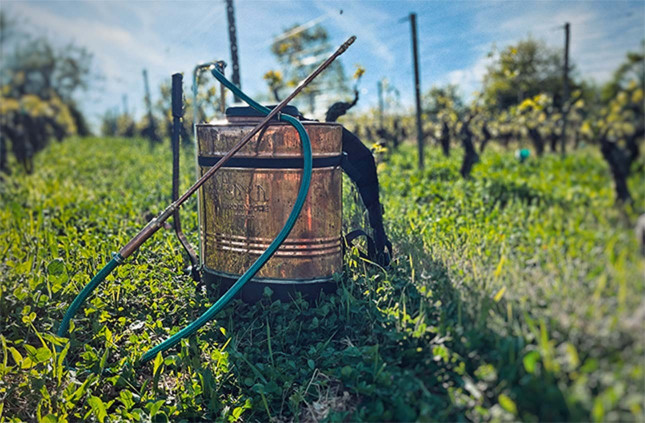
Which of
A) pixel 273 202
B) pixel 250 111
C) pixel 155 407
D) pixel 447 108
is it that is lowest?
pixel 155 407

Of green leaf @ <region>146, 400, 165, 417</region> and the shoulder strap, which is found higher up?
the shoulder strap

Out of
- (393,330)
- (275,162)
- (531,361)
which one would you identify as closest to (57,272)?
(275,162)

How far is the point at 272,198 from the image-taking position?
2984 mm

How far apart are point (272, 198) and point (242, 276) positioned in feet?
1.67

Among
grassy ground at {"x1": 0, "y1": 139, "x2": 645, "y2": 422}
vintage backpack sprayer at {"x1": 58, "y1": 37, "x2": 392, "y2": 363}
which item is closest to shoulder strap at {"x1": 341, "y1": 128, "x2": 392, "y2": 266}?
vintage backpack sprayer at {"x1": 58, "y1": 37, "x2": 392, "y2": 363}

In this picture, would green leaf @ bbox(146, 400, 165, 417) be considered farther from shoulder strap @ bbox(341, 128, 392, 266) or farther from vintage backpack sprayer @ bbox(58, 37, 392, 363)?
shoulder strap @ bbox(341, 128, 392, 266)

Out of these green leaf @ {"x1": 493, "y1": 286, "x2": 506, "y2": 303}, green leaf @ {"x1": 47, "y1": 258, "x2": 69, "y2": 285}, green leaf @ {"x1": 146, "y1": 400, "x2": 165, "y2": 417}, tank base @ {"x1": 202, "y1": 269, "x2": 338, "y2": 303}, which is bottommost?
green leaf @ {"x1": 146, "y1": 400, "x2": 165, "y2": 417}

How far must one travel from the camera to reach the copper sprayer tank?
295 centimetres

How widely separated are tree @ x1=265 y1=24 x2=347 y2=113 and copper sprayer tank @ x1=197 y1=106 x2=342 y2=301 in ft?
5.33

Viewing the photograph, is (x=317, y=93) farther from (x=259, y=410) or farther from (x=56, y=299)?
(x=259, y=410)

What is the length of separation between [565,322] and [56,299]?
2.91m

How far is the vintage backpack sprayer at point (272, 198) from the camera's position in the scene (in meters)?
2.86

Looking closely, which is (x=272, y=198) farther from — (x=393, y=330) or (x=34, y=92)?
(x=34, y=92)

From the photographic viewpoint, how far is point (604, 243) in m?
1.64
